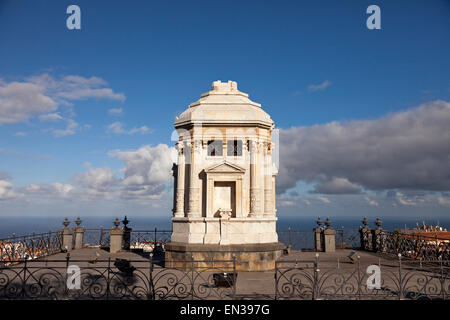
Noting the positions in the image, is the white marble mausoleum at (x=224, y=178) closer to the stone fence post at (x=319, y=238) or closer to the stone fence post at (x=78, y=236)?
the stone fence post at (x=319, y=238)

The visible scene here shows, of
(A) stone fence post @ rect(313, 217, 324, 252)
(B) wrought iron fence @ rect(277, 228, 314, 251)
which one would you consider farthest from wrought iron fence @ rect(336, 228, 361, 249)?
(A) stone fence post @ rect(313, 217, 324, 252)

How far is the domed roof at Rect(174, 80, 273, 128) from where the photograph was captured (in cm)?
1689

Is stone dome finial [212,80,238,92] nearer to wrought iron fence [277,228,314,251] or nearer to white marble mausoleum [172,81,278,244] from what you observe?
→ white marble mausoleum [172,81,278,244]

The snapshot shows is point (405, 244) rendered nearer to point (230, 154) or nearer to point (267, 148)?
point (267, 148)

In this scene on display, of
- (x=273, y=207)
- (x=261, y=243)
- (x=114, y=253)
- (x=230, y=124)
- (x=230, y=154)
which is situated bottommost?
(x=114, y=253)

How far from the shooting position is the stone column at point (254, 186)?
16562mm

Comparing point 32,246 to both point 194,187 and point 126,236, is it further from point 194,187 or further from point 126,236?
point 194,187

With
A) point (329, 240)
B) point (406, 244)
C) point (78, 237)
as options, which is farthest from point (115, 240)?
point (406, 244)

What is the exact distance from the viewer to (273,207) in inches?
710

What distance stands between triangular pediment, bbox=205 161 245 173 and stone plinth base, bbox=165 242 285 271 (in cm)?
362

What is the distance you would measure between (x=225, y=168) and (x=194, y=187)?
71.9 inches

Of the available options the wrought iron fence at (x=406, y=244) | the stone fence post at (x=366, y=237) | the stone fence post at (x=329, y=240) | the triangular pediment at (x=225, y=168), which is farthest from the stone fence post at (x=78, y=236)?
the wrought iron fence at (x=406, y=244)
